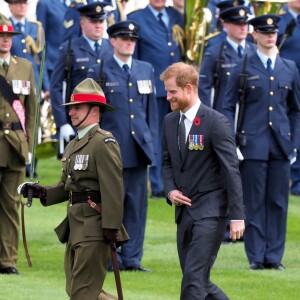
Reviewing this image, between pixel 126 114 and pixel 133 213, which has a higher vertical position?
pixel 126 114

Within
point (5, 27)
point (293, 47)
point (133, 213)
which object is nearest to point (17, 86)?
point (5, 27)

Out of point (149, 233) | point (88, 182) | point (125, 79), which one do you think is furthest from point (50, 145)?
point (88, 182)

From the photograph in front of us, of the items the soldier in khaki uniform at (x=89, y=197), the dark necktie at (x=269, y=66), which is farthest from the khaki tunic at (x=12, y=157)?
the soldier in khaki uniform at (x=89, y=197)

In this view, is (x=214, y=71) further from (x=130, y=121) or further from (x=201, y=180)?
(x=201, y=180)

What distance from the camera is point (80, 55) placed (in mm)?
16016

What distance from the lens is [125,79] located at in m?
15.1

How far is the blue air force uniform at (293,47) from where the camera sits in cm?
2058

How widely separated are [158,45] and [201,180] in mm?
8612

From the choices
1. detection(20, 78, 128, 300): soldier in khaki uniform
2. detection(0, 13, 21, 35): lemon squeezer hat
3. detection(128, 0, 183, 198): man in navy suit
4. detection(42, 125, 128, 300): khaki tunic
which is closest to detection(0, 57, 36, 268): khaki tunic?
detection(0, 13, 21, 35): lemon squeezer hat

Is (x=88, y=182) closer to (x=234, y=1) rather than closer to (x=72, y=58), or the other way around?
(x=72, y=58)

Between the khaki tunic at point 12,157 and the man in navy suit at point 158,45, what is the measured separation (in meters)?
5.14

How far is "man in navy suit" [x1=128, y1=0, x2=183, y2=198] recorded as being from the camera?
65.3 feet

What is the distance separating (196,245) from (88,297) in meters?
0.91

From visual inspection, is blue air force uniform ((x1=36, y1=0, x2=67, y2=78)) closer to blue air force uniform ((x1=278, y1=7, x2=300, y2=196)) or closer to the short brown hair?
blue air force uniform ((x1=278, y1=7, x2=300, y2=196))
